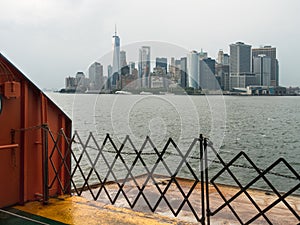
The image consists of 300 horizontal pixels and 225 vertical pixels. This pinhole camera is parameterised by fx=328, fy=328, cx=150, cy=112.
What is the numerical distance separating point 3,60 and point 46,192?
168cm

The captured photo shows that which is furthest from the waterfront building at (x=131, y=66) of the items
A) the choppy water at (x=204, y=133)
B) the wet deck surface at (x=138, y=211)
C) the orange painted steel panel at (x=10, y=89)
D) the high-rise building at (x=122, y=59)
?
the choppy water at (x=204, y=133)

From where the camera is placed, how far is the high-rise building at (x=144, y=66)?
20.3 ft

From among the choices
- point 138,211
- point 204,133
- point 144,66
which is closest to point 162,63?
point 144,66

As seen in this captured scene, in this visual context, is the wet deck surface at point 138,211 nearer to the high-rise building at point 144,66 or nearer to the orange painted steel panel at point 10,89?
the orange painted steel panel at point 10,89

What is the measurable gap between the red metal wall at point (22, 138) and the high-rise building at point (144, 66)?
2404mm

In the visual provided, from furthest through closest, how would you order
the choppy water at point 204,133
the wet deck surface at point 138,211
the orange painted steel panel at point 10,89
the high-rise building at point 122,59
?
the choppy water at point 204,133, the high-rise building at point 122,59, the orange painted steel panel at point 10,89, the wet deck surface at point 138,211

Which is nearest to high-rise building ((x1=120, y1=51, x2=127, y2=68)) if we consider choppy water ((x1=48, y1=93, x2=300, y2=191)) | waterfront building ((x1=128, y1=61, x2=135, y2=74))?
waterfront building ((x1=128, y1=61, x2=135, y2=74))

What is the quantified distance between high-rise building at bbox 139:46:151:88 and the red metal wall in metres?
2.40

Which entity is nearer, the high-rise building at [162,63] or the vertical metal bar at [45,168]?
the vertical metal bar at [45,168]

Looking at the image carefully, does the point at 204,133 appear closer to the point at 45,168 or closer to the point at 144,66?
the point at 144,66

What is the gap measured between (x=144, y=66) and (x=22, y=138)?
320 cm

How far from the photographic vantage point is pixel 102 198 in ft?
15.5

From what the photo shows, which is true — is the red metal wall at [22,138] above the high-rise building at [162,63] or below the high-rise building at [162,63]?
below

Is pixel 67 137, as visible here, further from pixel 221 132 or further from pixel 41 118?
pixel 221 132
